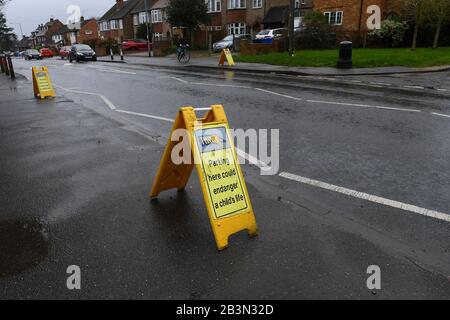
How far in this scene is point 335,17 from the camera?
36.8 meters

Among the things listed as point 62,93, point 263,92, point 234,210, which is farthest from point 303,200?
point 62,93

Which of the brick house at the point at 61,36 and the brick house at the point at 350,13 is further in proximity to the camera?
the brick house at the point at 61,36

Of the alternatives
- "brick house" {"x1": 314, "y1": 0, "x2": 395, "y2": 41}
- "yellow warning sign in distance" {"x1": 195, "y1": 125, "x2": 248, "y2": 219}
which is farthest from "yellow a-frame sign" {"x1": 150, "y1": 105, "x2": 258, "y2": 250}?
"brick house" {"x1": 314, "y1": 0, "x2": 395, "y2": 41}

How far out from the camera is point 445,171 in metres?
5.36

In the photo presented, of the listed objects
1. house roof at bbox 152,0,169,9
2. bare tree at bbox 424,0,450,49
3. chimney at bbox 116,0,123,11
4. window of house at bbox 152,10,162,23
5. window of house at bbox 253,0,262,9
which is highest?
chimney at bbox 116,0,123,11

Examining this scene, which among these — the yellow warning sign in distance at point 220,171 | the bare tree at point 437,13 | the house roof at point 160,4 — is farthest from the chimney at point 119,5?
the yellow warning sign in distance at point 220,171

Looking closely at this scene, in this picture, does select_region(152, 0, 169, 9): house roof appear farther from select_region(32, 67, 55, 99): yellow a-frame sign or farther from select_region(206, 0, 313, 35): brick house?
select_region(32, 67, 55, 99): yellow a-frame sign

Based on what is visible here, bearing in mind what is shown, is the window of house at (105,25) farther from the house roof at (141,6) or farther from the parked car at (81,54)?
the parked car at (81,54)

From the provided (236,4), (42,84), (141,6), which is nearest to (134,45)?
(236,4)

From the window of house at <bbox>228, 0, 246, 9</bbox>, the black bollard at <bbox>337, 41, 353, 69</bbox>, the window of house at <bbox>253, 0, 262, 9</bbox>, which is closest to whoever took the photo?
the black bollard at <bbox>337, 41, 353, 69</bbox>

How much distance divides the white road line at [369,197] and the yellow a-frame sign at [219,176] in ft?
4.80

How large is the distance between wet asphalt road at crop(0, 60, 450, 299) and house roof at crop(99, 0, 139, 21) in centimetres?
7055

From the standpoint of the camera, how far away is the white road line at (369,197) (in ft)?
13.5

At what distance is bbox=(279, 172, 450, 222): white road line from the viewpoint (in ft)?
13.5
